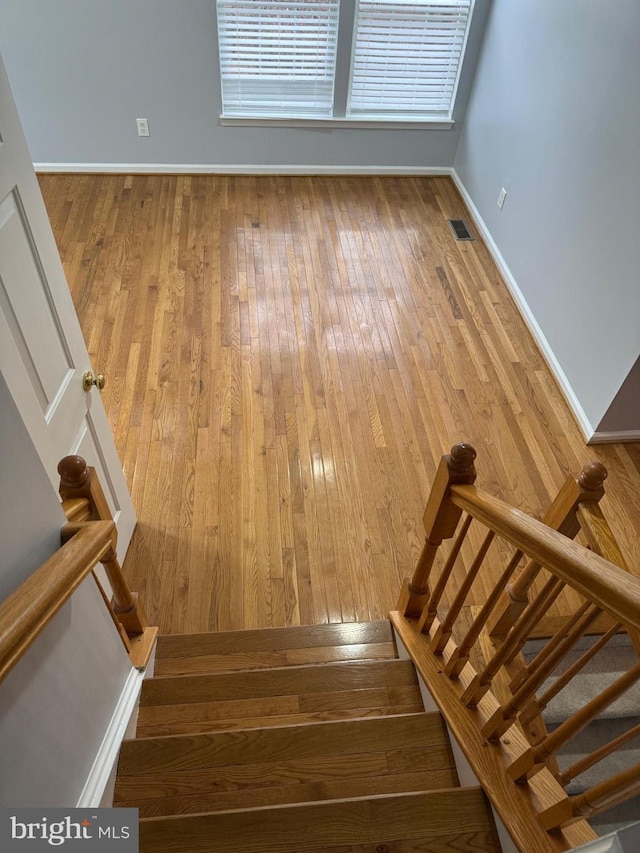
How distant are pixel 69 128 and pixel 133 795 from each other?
171 inches

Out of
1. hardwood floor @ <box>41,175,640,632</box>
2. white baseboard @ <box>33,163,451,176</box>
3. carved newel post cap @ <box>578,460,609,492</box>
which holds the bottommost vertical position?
hardwood floor @ <box>41,175,640,632</box>

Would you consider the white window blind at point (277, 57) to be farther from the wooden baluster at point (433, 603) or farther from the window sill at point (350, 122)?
the wooden baluster at point (433, 603)

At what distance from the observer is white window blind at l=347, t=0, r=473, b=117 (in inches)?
157

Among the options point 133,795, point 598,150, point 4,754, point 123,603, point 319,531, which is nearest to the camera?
point 4,754

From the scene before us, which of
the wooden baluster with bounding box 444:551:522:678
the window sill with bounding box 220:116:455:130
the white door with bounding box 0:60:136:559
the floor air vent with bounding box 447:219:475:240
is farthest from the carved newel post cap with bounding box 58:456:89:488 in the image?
the window sill with bounding box 220:116:455:130

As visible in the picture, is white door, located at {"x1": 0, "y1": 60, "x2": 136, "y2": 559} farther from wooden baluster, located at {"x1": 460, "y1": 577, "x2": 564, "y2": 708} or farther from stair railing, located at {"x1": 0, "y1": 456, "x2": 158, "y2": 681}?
wooden baluster, located at {"x1": 460, "y1": 577, "x2": 564, "y2": 708}

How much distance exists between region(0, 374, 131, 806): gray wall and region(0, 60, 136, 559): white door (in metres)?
0.07

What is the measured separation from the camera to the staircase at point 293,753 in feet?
4.51

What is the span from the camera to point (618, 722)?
2.17 metres

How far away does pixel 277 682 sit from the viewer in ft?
6.23

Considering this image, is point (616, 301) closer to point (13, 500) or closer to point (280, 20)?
point (13, 500)

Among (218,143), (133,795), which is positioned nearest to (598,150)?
(218,143)

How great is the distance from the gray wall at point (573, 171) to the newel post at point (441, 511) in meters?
1.49

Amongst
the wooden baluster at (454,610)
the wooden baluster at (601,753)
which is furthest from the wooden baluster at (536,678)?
Result: the wooden baluster at (454,610)
